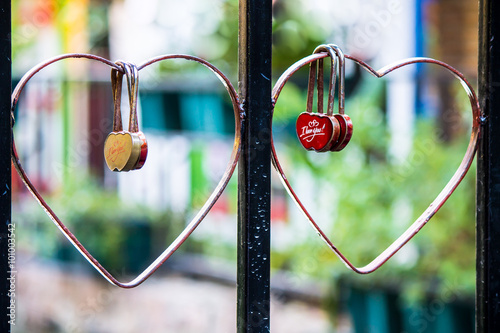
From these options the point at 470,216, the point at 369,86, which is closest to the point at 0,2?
the point at 470,216

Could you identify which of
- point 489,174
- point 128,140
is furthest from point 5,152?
point 489,174

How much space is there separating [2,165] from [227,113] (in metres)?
3.40

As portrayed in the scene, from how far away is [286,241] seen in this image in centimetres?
381

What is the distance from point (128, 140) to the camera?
526mm

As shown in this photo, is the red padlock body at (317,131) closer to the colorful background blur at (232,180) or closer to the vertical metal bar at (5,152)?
the vertical metal bar at (5,152)

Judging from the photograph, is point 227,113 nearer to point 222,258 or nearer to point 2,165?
point 222,258

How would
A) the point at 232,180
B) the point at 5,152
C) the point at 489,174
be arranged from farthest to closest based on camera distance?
the point at 232,180 < the point at 489,174 < the point at 5,152

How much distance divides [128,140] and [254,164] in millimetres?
136

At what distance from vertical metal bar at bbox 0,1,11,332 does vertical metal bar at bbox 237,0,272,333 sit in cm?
21

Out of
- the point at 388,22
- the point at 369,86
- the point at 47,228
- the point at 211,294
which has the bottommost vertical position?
the point at 211,294

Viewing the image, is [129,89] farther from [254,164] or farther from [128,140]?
[254,164]

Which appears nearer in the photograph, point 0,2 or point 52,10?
point 0,2

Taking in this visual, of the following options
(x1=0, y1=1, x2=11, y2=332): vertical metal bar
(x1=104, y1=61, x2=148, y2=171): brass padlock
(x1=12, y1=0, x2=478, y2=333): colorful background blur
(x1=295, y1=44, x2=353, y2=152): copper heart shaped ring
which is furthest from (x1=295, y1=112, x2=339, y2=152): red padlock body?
(x1=12, y1=0, x2=478, y2=333): colorful background blur

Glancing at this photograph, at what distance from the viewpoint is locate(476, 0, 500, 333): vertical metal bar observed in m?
0.71
